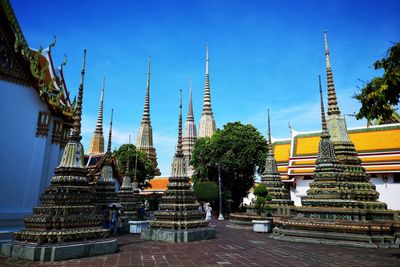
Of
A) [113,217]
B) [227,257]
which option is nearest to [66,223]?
[227,257]

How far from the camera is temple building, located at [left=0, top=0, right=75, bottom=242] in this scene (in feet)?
35.1

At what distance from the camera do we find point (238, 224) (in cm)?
2012

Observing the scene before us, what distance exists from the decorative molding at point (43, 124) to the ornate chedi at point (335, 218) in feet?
35.4

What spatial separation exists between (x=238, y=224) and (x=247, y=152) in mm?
13365

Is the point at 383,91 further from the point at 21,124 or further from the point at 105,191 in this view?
the point at 105,191

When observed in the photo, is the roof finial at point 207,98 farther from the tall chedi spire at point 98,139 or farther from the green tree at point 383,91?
the green tree at point 383,91

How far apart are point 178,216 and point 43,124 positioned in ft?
21.2

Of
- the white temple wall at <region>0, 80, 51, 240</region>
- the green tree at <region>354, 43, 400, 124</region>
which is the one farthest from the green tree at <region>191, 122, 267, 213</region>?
the green tree at <region>354, 43, 400, 124</region>

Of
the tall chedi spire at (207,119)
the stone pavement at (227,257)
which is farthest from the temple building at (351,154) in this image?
the tall chedi spire at (207,119)

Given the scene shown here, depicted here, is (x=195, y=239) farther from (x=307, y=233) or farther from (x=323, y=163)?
(x=323, y=163)

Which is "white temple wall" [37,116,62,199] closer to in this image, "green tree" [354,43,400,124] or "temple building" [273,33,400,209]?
"green tree" [354,43,400,124]

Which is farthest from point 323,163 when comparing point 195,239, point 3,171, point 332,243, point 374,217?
point 3,171

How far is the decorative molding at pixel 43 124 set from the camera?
1179 centimetres

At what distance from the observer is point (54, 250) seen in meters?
7.64
